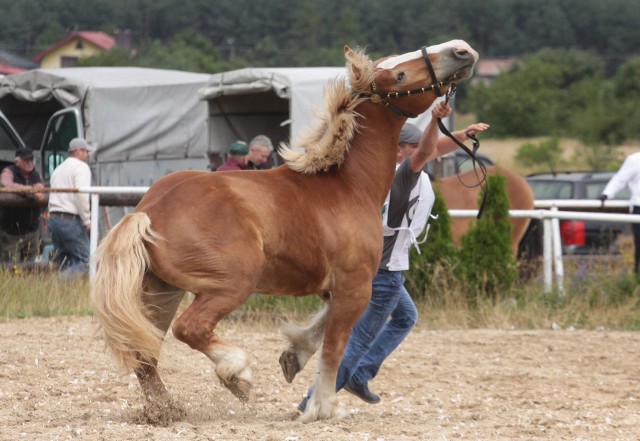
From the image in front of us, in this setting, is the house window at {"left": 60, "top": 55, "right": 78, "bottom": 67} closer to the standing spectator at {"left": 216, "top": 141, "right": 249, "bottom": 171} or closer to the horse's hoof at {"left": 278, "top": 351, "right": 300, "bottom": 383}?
the standing spectator at {"left": 216, "top": 141, "right": 249, "bottom": 171}

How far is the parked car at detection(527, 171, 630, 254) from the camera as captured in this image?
12164 millimetres

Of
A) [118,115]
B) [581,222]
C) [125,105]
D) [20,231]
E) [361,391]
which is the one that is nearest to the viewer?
[361,391]

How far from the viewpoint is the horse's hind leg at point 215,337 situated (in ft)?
16.5

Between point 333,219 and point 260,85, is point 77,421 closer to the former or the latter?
point 333,219

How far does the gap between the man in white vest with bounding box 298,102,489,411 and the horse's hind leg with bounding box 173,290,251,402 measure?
97 centimetres

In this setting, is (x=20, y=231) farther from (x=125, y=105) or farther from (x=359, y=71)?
(x=359, y=71)

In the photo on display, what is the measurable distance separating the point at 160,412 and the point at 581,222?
7.73m

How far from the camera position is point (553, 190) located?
15.1 m

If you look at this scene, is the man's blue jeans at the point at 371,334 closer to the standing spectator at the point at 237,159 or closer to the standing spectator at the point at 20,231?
the standing spectator at the point at 237,159

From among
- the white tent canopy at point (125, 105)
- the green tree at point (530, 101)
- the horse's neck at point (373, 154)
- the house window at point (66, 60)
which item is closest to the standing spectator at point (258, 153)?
the white tent canopy at point (125, 105)

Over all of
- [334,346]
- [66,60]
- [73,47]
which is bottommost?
[334,346]

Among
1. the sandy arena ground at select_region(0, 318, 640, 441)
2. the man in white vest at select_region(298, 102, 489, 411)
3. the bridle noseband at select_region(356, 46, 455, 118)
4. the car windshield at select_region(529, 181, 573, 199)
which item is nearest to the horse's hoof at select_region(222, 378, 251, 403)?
the sandy arena ground at select_region(0, 318, 640, 441)

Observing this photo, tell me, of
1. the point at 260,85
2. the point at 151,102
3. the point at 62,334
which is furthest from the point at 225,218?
the point at 151,102

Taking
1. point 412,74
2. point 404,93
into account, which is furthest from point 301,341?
point 412,74
